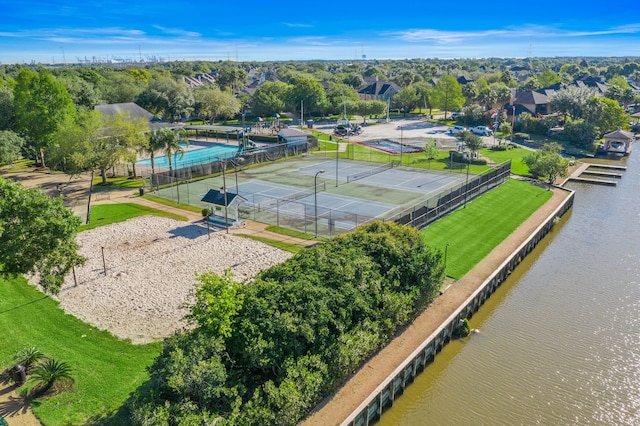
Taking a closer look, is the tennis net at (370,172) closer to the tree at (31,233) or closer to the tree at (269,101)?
the tree at (31,233)

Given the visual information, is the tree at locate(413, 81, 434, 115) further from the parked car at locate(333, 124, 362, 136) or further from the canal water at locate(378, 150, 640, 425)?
the canal water at locate(378, 150, 640, 425)

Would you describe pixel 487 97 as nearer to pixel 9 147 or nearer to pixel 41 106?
pixel 41 106

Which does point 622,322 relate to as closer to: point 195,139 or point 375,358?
point 375,358

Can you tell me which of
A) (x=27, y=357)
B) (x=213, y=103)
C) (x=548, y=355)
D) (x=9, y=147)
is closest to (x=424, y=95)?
(x=213, y=103)

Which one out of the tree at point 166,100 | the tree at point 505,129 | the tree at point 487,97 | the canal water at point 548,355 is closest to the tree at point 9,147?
the tree at point 166,100

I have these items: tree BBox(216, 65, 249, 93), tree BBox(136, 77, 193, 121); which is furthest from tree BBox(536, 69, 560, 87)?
tree BBox(136, 77, 193, 121)

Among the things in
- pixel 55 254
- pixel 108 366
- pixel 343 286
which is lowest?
→ pixel 108 366

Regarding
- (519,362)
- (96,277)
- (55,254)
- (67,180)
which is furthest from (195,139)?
(519,362)
